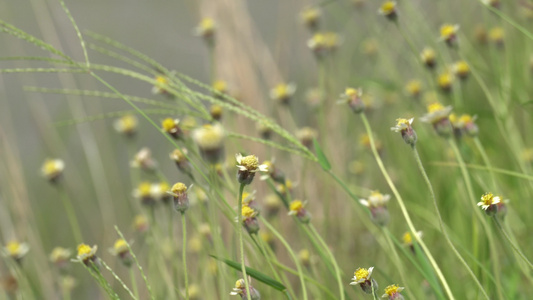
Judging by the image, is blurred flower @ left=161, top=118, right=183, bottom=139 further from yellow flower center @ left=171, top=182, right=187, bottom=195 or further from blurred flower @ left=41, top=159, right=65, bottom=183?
blurred flower @ left=41, top=159, right=65, bottom=183

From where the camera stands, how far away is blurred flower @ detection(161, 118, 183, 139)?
858mm

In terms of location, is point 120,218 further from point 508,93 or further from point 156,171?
point 508,93

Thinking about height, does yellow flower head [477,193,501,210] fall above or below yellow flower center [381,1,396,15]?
below

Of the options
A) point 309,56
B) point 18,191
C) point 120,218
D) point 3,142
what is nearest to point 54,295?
point 18,191

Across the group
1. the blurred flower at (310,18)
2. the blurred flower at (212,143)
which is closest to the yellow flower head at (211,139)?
the blurred flower at (212,143)

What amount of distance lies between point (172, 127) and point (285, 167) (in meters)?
0.84

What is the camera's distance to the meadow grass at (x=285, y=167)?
78cm

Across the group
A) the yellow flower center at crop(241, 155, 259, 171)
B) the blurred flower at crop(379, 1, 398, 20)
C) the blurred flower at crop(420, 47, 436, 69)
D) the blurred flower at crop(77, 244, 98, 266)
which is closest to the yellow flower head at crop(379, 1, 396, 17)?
the blurred flower at crop(379, 1, 398, 20)

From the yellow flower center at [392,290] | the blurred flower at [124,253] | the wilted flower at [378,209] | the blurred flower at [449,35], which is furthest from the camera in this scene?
the blurred flower at [449,35]

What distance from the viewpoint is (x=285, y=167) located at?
66.5 inches

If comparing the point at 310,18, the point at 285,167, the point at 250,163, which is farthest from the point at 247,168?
the point at 285,167

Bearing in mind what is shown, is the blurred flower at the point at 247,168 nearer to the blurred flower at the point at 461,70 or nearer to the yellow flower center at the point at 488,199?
the yellow flower center at the point at 488,199

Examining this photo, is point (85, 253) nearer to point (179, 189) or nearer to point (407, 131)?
point (179, 189)

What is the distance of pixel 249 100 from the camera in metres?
1.79
